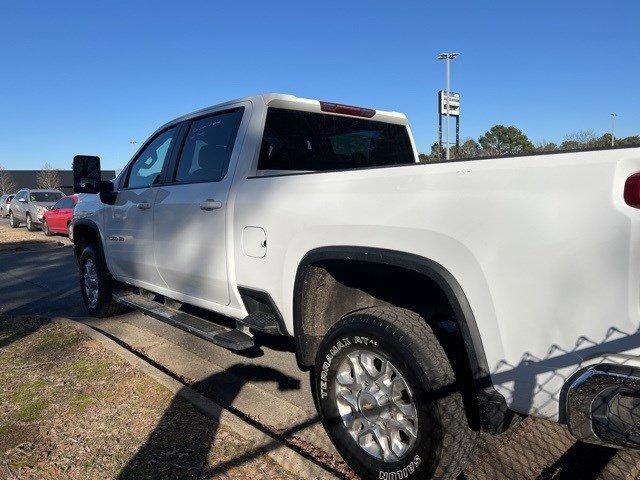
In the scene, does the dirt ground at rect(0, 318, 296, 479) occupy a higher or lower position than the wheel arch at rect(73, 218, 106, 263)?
lower

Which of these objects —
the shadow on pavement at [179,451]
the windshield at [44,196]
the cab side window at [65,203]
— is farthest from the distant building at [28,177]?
the shadow on pavement at [179,451]

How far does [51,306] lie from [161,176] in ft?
11.0

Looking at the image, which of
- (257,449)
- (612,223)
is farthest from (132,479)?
(612,223)

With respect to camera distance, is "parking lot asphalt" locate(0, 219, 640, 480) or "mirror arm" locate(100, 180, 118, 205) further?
"mirror arm" locate(100, 180, 118, 205)

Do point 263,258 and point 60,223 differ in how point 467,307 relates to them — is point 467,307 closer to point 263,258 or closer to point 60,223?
point 263,258

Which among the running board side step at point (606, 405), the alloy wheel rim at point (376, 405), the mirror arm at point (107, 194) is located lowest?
the alloy wheel rim at point (376, 405)

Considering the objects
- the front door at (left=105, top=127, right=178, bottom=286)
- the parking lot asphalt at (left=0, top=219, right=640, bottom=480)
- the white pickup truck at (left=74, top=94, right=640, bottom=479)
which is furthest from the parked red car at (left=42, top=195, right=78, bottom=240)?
the white pickup truck at (left=74, top=94, right=640, bottom=479)

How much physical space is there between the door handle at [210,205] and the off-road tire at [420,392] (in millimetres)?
1335

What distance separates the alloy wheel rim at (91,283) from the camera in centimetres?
561

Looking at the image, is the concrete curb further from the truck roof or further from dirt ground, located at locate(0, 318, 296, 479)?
the truck roof

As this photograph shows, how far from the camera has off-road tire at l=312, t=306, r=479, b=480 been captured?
2119 mm

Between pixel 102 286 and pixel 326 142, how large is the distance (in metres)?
3.06

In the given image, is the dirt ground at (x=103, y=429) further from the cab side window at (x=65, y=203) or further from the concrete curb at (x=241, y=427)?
the cab side window at (x=65, y=203)

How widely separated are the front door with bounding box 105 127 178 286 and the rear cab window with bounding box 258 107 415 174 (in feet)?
3.86
